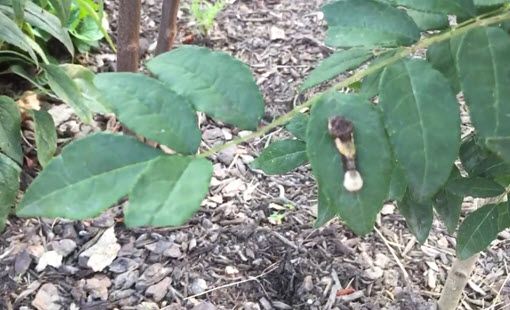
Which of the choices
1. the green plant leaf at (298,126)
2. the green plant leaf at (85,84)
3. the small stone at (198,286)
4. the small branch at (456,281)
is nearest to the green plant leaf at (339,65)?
the green plant leaf at (298,126)

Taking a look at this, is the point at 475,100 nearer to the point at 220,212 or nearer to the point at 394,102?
the point at 394,102

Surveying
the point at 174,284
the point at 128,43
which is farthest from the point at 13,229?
the point at 128,43

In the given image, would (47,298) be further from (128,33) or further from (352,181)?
(352,181)

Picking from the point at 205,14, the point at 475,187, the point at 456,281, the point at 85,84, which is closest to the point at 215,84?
the point at 475,187

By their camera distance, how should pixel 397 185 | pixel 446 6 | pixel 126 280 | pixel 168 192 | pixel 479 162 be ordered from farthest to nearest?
pixel 126 280, pixel 479 162, pixel 397 185, pixel 446 6, pixel 168 192

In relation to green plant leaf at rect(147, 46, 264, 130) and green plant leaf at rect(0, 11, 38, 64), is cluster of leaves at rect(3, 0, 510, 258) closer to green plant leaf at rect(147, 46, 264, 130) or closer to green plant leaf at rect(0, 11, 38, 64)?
green plant leaf at rect(147, 46, 264, 130)

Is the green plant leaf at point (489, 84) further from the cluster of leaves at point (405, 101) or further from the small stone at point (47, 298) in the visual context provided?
the small stone at point (47, 298)
